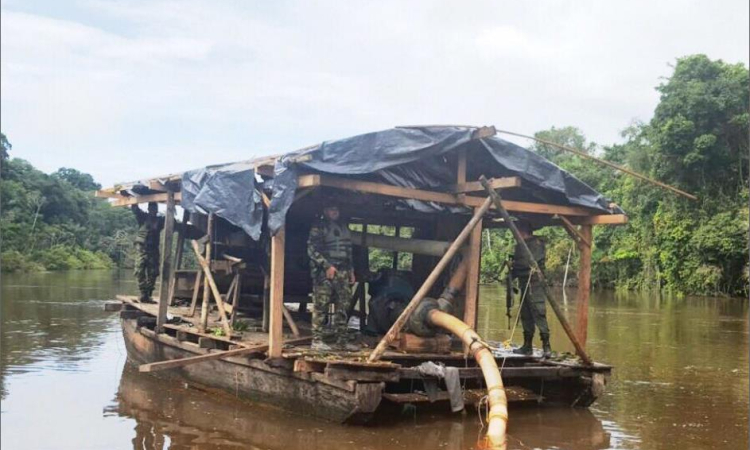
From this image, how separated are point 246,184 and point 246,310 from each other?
9.97ft

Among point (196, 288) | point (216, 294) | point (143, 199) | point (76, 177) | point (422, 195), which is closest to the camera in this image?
point (422, 195)

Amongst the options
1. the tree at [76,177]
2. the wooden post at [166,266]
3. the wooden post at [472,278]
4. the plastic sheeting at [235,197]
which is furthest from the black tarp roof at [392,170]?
the tree at [76,177]

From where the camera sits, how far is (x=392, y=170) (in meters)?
8.40

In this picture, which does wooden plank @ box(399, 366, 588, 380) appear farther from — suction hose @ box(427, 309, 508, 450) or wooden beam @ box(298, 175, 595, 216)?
wooden beam @ box(298, 175, 595, 216)

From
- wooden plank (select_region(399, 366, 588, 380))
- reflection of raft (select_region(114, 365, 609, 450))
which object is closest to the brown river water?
reflection of raft (select_region(114, 365, 609, 450))

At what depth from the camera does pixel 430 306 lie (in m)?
7.96

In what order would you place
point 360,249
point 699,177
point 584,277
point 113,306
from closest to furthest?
point 584,277 → point 360,249 → point 113,306 → point 699,177

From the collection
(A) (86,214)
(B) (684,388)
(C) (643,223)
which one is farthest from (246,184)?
(A) (86,214)

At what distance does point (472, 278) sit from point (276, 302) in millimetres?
2305

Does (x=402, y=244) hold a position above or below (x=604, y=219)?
below

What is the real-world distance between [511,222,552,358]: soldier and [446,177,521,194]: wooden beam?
1.18m

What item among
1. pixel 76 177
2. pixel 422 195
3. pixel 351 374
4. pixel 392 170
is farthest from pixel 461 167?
pixel 76 177

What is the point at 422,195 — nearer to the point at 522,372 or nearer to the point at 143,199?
the point at 522,372

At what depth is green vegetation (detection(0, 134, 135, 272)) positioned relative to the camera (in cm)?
4456
